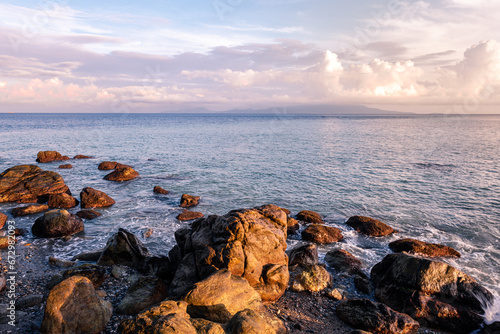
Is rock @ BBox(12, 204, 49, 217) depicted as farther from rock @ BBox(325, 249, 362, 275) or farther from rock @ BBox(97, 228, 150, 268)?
rock @ BBox(325, 249, 362, 275)

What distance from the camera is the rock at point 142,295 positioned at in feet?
38.1

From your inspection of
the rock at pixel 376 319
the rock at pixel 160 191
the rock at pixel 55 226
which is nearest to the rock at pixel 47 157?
the rock at pixel 160 191

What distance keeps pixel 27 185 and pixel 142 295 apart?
24.3 meters

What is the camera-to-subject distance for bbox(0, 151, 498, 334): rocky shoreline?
10281 mm

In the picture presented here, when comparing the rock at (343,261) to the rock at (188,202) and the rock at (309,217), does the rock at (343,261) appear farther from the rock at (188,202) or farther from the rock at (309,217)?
the rock at (188,202)

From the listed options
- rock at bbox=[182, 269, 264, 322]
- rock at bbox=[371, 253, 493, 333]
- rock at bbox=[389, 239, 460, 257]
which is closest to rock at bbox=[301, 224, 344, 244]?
rock at bbox=[389, 239, 460, 257]

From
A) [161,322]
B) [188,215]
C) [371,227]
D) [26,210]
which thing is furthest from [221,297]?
[26,210]

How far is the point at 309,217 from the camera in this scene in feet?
78.0

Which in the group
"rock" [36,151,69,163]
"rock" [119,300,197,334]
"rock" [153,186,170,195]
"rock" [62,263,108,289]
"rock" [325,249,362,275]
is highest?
"rock" [119,300,197,334]

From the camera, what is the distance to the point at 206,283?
11.1 m

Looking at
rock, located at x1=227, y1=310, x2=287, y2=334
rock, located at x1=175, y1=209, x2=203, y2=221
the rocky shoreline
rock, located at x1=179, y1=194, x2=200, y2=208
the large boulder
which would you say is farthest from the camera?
rock, located at x1=179, y1=194, x2=200, y2=208

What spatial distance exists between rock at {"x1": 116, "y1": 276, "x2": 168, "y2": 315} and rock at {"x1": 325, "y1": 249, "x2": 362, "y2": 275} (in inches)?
374

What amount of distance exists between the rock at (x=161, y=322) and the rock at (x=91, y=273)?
5.46 metres

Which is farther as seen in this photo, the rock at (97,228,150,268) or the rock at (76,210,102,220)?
the rock at (76,210,102,220)
